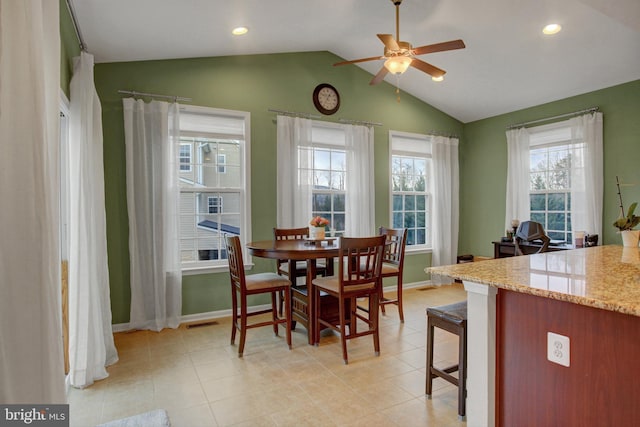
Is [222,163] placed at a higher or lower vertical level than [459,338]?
higher

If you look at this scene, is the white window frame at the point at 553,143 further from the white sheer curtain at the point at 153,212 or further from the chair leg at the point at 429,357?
the white sheer curtain at the point at 153,212

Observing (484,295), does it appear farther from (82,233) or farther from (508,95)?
(508,95)

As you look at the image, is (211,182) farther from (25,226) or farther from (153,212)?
(25,226)

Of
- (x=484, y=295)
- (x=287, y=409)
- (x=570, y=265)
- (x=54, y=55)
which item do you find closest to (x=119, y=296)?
→ (x=287, y=409)

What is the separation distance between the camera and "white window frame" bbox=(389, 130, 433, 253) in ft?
17.1

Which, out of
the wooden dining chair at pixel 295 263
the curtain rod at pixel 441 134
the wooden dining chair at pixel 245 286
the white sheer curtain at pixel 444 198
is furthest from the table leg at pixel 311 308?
the curtain rod at pixel 441 134

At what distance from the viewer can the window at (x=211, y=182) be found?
3969 mm

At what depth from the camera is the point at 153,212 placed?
11.9 feet

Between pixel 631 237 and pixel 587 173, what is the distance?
2.50 m

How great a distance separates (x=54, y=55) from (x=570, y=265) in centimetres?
267

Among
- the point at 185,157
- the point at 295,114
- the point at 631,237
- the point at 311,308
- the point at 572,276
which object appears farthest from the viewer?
the point at 295,114

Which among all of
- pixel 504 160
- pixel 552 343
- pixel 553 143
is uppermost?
pixel 553 143

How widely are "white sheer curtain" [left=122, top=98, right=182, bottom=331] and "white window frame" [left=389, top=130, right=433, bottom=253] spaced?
2.93 m

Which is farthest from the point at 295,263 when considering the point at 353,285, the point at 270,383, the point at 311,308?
the point at 270,383
